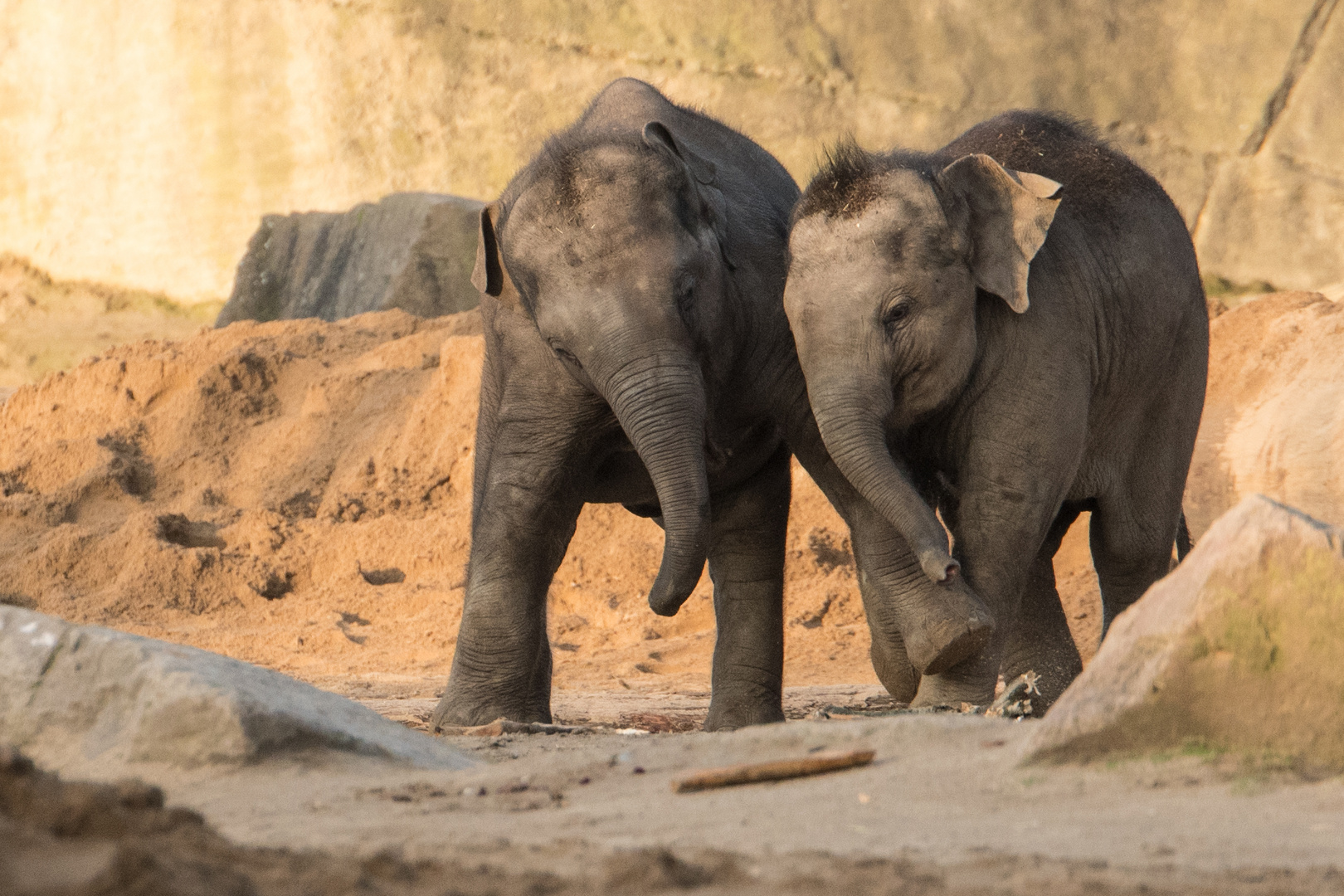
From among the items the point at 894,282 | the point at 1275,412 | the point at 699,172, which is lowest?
the point at 894,282

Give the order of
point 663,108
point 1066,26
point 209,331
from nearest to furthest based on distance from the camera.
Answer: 1. point 663,108
2. point 209,331
3. point 1066,26

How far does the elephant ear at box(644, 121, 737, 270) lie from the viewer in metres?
6.25

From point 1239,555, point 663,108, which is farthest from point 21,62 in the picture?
point 1239,555

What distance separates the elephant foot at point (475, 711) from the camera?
6.51m

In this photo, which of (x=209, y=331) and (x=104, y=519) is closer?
(x=104, y=519)

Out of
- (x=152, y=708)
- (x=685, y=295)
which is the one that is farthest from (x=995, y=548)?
(x=152, y=708)

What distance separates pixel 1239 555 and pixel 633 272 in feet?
9.21

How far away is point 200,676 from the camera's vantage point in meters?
4.16

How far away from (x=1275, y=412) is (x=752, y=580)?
12.6 ft

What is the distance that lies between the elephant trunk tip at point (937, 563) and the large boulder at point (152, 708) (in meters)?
1.71

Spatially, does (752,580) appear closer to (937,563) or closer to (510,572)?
(510,572)

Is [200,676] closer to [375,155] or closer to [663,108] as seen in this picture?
[663,108]

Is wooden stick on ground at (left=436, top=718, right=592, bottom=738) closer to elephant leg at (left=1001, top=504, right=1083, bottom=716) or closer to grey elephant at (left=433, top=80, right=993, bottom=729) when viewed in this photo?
grey elephant at (left=433, top=80, right=993, bottom=729)

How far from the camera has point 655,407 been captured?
585 centimetres
